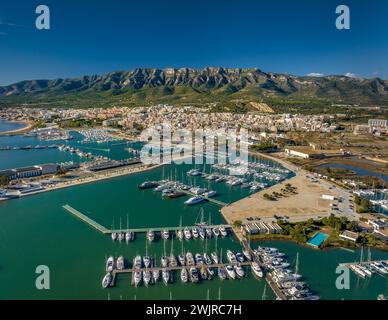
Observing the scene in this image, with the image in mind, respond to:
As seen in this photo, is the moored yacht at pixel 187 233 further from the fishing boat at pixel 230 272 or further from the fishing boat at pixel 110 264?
the fishing boat at pixel 110 264

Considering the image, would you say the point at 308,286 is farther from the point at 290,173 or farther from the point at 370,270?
the point at 290,173

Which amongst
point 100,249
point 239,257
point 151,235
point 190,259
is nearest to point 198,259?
point 190,259

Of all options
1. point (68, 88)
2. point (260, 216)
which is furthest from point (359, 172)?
point (68, 88)

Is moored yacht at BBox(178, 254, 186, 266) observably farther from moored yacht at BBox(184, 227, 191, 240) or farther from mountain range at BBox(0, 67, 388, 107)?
mountain range at BBox(0, 67, 388, 107)

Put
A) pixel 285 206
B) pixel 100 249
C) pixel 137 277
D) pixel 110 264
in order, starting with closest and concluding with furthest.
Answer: pixel 137 277, pixel 110 264, pixel 100 249, pixel 285 206

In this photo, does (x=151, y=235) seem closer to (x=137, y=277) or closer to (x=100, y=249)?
(x=100, y=249)

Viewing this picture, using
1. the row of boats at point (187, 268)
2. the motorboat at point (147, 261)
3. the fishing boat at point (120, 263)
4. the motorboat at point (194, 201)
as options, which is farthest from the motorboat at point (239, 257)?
the motorboat at point (194, 201)

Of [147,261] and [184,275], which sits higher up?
[147,261]
